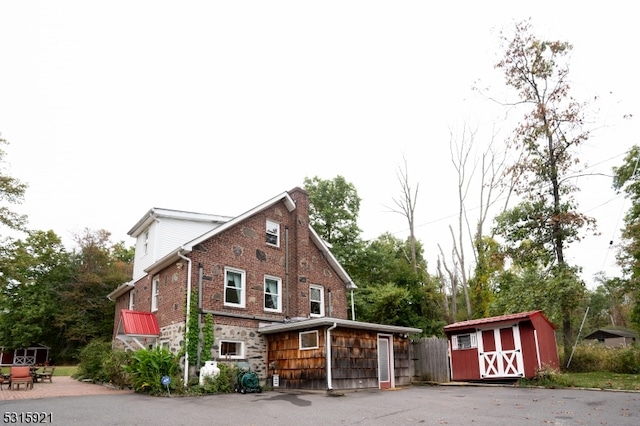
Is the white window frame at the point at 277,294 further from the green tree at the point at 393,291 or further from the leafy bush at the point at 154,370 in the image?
the green tree at the point at 393,291

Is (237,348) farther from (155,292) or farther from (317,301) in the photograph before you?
(317,301)

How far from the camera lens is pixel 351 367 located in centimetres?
1628

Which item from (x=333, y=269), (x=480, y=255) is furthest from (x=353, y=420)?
(x=480, y=255)

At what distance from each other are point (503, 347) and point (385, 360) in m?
4.81

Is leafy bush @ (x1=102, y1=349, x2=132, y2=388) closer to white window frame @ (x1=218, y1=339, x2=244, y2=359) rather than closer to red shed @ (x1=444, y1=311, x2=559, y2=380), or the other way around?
white window frame @ (x1=218, y1=339, x2=244, y2=359)

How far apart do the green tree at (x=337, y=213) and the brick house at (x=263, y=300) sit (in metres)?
10.5

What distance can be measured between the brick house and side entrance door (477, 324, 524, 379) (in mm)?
3136

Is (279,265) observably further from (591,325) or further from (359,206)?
(591,325)

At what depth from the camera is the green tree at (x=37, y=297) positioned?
38.5 meters

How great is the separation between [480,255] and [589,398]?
19105 millimetres

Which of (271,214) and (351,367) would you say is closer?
(351,367)

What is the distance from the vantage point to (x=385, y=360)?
18297mm

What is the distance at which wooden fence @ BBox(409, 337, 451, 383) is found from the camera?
66.1 ft

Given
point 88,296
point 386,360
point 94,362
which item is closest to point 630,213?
point 386,360
